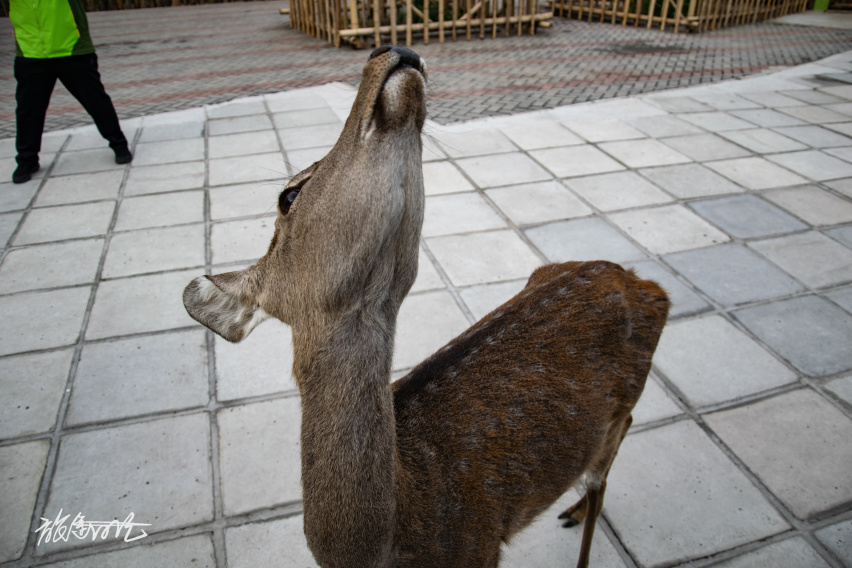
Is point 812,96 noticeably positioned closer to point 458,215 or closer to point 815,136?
point 815,136

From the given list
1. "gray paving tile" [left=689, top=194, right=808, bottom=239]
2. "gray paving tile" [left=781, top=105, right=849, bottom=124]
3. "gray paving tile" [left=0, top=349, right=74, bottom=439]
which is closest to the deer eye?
"gray paving tile" [left=0, top=349, right=74, bottom=439]

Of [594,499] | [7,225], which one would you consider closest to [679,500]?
[594,499]

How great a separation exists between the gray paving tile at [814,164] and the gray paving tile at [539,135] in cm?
221

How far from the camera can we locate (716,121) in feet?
24.6

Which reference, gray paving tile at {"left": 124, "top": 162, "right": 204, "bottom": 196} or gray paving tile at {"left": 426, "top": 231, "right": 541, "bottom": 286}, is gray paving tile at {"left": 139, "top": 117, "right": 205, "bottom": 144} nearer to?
gray paving tile at {"left": 124, "top": 162, "right": 204, "bottom": 196}

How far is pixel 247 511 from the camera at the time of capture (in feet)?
9.28

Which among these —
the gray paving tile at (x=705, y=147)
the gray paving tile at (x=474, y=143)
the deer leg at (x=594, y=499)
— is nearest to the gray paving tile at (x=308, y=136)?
the gray paving tile at (x=474, y=143)

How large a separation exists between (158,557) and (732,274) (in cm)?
429

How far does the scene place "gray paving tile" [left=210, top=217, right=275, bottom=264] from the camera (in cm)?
480

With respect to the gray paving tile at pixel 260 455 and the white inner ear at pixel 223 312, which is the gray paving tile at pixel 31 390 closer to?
the gray paving tile at pixel 260 455

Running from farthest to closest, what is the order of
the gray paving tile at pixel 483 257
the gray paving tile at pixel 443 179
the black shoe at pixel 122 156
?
1. the black shoe at pixel 122 156
2. the gray paving tile at pixel 443 179
3. the gray paving tile at pixel 483 257

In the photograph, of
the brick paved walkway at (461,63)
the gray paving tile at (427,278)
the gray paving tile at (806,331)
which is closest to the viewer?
the gray paving tile at (806,331)

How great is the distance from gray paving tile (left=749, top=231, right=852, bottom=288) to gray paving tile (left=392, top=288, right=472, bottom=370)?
269 centimetres

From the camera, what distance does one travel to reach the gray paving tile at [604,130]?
704cm
